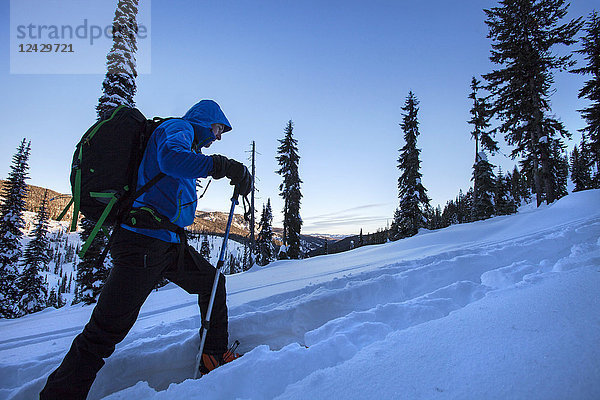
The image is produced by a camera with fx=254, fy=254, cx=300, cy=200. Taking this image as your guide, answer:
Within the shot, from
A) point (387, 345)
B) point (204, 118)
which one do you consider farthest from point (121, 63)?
point (387, 345)

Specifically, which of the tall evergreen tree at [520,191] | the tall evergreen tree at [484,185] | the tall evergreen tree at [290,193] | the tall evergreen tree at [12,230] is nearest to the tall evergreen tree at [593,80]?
the tall evergreen tree at [484,185]

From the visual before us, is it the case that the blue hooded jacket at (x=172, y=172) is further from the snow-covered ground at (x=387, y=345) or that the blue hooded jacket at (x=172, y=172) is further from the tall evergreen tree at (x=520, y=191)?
the tall evergreen tree at (x=520, y=191)

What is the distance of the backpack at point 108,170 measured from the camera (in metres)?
1.86

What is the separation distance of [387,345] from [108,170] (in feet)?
7.52

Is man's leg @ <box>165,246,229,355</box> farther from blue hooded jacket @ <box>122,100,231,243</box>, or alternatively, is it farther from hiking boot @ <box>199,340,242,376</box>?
blue hooded jacket @ <box>122,100,231,243</box>

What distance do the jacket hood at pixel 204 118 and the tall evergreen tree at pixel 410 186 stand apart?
2070cm

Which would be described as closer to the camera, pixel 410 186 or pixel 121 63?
pixel 121 63

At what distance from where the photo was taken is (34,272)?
26.3 metres

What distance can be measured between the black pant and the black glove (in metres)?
0.72

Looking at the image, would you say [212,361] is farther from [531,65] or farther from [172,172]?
[531,65]

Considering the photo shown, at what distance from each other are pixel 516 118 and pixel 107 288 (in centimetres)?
2117

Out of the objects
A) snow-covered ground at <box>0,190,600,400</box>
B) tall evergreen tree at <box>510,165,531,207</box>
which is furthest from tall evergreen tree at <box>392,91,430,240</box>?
tall evergreen tree at <box>510,165,531,207</box>

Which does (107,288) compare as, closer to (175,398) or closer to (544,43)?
(175,398)

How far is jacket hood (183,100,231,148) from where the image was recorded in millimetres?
2438
